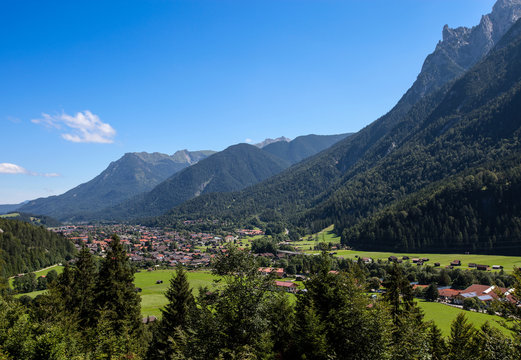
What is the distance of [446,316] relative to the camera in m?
55.1

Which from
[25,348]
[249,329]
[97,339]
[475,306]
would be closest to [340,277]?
[249,329]

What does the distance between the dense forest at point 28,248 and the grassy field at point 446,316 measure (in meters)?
119

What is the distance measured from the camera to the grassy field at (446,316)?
49191 millimetres

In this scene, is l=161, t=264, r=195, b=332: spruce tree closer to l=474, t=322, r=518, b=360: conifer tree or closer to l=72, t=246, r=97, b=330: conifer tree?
l=72, t=246, r=97, b=330: conifer tree

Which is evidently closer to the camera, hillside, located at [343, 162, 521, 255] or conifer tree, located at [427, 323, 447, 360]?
conifer tree, located at [427, 323, 447, 360]

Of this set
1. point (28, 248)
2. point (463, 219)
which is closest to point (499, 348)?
point (463, 219)

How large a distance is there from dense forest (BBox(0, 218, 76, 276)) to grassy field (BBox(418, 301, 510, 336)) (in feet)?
391

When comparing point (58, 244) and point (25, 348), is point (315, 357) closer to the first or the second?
point (25, 348)

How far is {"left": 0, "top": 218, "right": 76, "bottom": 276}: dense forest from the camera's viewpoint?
4011 inches

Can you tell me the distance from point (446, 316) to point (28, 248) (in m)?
138

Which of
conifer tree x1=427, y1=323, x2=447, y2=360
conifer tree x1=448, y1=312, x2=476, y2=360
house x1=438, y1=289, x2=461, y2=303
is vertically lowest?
house x1=438, y1=289, x2=461, y2=303

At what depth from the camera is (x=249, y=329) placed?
1812cm

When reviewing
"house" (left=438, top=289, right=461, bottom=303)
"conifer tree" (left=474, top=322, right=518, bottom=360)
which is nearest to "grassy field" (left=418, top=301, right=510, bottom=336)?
"house" (left=438, top=289, right=461, bottom=303)

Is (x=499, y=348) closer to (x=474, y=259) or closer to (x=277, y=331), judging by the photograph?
(x=277, y=331)
